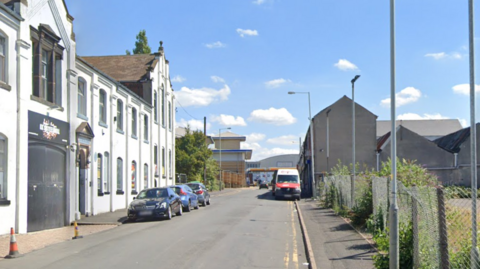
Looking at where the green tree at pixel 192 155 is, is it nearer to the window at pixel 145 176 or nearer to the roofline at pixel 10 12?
the window at pixel 145 176

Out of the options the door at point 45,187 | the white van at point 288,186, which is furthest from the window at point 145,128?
the door at point 45,187

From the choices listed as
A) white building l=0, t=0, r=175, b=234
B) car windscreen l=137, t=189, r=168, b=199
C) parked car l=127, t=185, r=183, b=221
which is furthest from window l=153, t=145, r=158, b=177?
parked car l=127, t=185, r=183, b=221

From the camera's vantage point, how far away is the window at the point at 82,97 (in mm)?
22109

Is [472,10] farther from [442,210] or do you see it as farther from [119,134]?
[119,134]

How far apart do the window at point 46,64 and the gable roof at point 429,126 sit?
69.0 m

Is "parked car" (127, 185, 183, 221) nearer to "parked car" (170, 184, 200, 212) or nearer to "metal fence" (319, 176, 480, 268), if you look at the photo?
"parked car" (170, 184, 200, 212)

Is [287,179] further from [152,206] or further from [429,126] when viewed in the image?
[429,126]

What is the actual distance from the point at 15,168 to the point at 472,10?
1405cm

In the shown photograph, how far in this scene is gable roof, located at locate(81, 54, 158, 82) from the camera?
34.4 m

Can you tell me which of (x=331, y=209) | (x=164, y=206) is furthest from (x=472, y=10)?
(x=331, y=209)

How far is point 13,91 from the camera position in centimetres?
1561

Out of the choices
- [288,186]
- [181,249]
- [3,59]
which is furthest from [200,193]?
[181,249]

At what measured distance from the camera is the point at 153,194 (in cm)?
2181

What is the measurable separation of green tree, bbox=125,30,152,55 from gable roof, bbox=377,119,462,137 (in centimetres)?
4514
